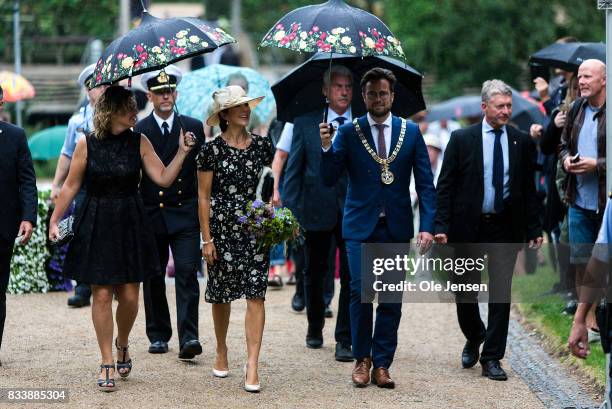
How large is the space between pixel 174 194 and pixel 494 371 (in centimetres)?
261

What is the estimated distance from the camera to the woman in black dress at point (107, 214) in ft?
27.1

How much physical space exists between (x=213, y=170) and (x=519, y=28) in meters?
27.0

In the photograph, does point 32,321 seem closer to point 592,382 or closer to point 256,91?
point 256,91

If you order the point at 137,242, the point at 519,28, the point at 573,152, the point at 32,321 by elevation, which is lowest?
the point at 32,321

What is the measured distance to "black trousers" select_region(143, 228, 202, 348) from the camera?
9.26 metres

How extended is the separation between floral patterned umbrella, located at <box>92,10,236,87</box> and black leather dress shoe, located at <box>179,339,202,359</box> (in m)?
2.14

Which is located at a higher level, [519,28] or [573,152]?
[519,28]

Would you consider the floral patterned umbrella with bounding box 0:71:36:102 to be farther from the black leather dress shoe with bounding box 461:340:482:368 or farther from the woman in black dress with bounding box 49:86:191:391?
the black leather dress shoe with bounding box 461:340:482:368

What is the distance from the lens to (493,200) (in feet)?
28.9

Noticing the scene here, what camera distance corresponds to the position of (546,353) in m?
9.88

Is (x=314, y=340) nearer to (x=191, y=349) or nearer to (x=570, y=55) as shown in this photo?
(x=191, y=349)

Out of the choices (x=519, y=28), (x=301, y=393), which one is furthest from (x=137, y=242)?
(x=519, y=28)

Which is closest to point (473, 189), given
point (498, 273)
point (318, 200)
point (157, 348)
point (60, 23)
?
point (498, 273)

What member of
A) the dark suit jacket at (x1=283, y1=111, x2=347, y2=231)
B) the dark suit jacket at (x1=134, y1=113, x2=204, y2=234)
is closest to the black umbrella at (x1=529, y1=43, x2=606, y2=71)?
the dark suit jacket at (x1=283, y1=111, x2=347, y2=231)
